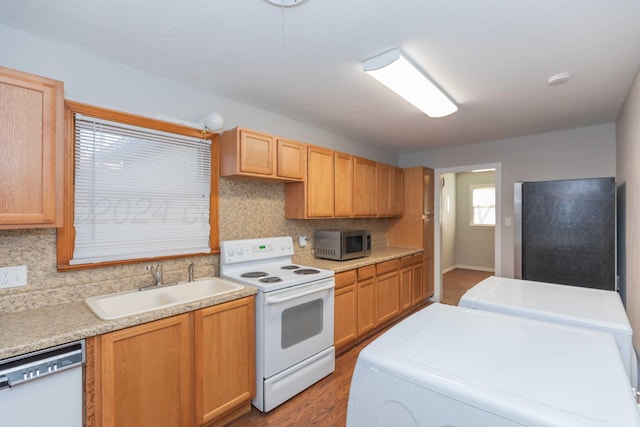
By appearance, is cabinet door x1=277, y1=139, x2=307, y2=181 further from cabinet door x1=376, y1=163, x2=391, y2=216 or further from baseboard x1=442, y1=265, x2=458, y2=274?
baseboard x1=442, y1=265, x2=458, y2=274

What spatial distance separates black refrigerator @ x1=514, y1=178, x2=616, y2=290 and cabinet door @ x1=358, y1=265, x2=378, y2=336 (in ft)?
4.43

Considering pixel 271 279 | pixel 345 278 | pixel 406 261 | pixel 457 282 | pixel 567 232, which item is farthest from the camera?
pixel 457 282

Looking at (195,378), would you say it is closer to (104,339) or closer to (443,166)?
(104,339)

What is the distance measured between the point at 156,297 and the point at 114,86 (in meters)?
1.44

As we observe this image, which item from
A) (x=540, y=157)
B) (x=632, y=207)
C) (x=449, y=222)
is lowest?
(x=449, y=222)

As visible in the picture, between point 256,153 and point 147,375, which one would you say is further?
point 256,153

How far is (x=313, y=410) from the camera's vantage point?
217 cm

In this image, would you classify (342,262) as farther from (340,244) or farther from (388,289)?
(388,289)

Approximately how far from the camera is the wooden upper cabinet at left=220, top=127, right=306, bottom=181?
2404 millimetres

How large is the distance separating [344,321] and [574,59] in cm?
267

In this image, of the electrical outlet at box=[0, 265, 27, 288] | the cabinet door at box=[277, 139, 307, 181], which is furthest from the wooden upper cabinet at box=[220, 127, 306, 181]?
the electrical outlet at box=[0, 265, 27, 288]

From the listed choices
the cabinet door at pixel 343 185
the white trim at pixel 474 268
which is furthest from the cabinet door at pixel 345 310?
the white trim at pixel 474 268

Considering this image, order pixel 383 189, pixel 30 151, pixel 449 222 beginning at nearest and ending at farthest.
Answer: pixel 30 151 < pixel 383 189 < pixel 449 222

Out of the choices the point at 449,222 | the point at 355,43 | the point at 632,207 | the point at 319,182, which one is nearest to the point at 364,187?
the point at 319,182
